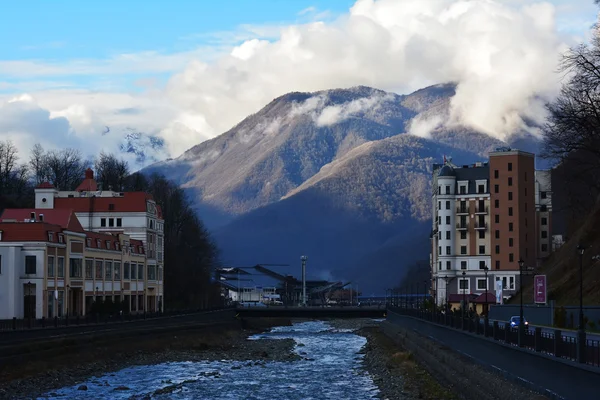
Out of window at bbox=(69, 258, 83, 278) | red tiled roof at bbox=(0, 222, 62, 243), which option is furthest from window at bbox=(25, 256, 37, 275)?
window at bbox=(69, 258, 83, 278)

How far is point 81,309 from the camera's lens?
124m

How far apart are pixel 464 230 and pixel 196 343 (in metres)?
87.7

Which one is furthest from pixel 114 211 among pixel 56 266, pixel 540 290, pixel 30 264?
pixel 540 290

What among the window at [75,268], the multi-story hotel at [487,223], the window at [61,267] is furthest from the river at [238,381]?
the multi-story hotel at [487,223]

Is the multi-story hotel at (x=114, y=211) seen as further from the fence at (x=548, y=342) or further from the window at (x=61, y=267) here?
the fence at (x=548, y=342)

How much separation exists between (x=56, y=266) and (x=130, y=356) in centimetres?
2820

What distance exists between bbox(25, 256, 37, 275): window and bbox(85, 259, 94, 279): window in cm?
1597

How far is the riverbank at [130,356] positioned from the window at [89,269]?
49.0 feet

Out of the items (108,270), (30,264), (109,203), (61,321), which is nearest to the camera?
(61,321)

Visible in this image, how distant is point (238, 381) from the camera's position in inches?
2923

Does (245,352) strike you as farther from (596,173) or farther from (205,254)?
(205,254)

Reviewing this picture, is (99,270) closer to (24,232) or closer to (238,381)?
(24,232)

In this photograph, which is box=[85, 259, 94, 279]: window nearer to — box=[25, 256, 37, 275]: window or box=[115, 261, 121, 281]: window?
box=[115, 261, 121, 281]: window

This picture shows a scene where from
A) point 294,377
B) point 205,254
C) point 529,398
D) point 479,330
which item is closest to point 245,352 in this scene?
point 294,377
